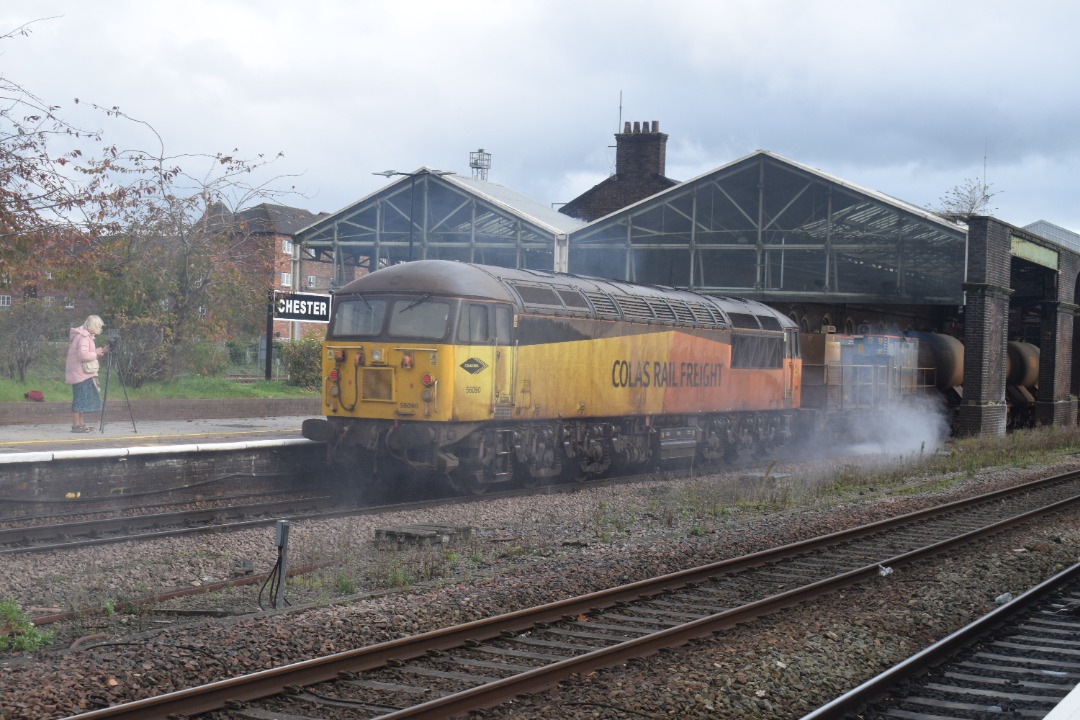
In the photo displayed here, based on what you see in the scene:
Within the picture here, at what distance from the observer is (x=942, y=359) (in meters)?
33.2

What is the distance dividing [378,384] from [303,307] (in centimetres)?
832

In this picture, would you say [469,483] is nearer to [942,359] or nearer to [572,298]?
[572,298]

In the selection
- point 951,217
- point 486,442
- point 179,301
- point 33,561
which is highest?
point 951,217

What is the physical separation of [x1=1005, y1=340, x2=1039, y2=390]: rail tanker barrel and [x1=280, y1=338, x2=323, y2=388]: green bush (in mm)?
21816

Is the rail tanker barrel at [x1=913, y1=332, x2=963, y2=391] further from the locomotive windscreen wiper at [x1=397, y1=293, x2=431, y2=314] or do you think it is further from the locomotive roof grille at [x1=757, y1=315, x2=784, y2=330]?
the locomotive windscreen wiper at [x1=397, y1=293, x2=431, y2=314]

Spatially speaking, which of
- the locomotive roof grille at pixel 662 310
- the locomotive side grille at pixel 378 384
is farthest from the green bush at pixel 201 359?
the locomotive roof grille at pixel 662 310

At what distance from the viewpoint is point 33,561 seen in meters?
11.2

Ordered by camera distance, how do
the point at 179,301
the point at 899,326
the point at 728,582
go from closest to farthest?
the point at 728,582 → the point at 179,301 → the point at 899,326

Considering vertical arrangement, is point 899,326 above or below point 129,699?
above

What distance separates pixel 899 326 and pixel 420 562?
31.2 metres

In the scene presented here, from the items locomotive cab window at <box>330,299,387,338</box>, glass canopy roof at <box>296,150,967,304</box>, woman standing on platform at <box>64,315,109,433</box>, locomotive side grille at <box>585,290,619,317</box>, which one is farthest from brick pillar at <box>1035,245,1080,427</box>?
woman standing on platform at <box>64,315,109,433</box>

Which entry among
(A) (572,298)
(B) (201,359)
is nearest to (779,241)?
(A) (572,298)

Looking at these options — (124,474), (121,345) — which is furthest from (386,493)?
(121,345)

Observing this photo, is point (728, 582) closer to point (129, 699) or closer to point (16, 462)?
point (129, 699)
